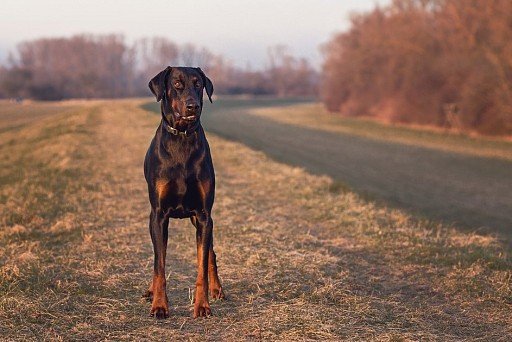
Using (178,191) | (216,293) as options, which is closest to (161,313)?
(216,293)

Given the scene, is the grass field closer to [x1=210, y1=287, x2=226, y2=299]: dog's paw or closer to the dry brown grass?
[x1=210, y1=287, x2=226, y2=299]: dog's paw

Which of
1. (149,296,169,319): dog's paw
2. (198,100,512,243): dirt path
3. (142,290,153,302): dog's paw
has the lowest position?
(198,100,512,243): dirt path

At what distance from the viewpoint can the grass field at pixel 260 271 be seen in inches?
179

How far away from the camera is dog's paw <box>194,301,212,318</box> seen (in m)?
4.66

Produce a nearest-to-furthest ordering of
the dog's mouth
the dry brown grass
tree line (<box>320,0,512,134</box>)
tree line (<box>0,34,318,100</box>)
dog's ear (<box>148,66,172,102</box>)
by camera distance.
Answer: the dog's mouth, dog's ear (<box>148,66,172,102</box>), the dry brown grass, tree line (<box>320,0,512,134</box>), tree line (<box>0,34,318,100</box>)

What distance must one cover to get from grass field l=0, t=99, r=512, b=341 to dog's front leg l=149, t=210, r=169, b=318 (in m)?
0.12

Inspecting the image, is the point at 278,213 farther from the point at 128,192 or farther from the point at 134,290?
the point at 134,290

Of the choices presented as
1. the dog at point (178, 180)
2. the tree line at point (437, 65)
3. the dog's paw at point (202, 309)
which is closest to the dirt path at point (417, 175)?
the tree line at point (437, 65)

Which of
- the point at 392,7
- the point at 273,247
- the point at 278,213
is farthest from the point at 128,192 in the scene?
the point at 392,7

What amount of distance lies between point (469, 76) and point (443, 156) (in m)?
11.1

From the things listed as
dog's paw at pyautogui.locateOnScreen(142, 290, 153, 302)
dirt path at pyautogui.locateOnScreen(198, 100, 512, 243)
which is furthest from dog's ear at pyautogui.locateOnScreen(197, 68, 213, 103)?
dirt path at pyautogui.locateOnScreen(198, 100, 512, 243)

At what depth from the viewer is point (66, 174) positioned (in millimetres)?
14258

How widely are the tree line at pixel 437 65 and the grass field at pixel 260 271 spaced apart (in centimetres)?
2511

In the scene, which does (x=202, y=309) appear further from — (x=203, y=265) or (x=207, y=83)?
(x=207, y=83)
